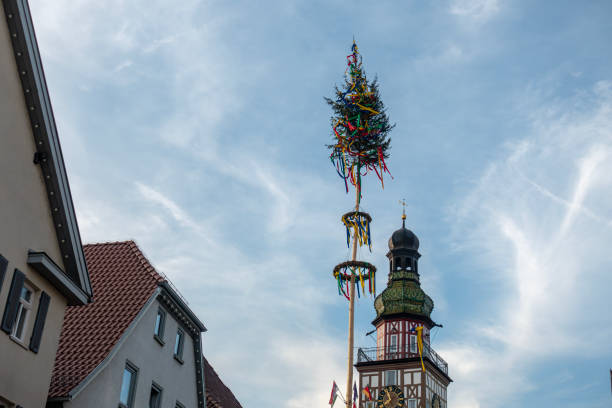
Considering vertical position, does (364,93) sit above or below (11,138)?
above

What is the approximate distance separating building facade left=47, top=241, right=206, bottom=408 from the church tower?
4211 centimetres

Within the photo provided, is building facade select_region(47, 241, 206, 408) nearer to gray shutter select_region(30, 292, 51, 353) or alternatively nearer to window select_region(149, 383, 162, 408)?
window select_region(149, 383, 162, 408)

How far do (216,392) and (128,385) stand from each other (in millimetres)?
9178

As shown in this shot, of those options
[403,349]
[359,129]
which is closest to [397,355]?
[403,349]

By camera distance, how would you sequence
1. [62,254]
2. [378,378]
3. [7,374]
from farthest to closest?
[378,378] → [62,254] → [7,374]

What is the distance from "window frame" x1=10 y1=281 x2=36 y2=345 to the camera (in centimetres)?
1662

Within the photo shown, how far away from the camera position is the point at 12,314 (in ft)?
53.0

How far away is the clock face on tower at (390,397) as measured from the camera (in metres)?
65.2

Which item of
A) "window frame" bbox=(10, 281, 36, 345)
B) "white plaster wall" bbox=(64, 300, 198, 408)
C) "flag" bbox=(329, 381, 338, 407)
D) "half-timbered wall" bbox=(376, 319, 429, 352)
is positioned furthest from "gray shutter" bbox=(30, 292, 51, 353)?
"half-timbered wall" bbox=(376, 319, 429, 352)

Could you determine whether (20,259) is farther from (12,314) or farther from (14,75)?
(14,75)

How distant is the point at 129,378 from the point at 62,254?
16.7 feet

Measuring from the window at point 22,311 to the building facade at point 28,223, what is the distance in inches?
0.8

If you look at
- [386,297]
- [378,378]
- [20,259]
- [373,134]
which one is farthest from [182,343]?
[386,297]

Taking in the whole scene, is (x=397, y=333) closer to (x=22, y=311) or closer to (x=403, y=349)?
(x=403, y=349)
